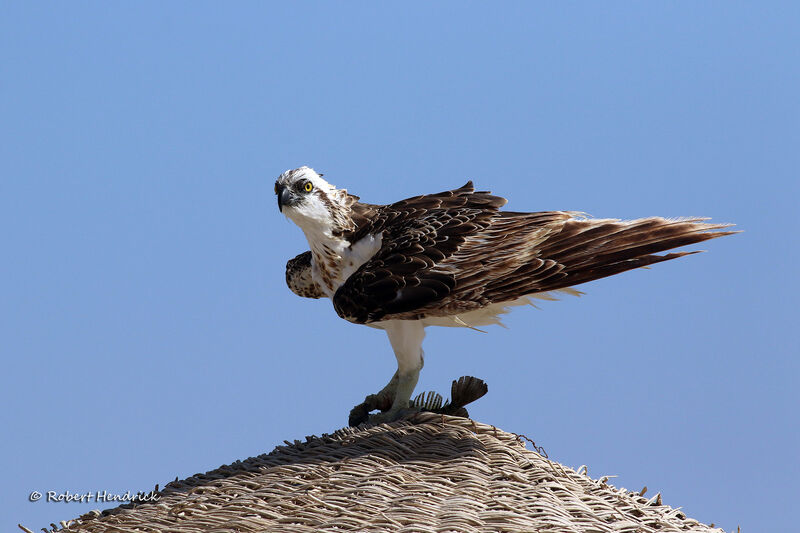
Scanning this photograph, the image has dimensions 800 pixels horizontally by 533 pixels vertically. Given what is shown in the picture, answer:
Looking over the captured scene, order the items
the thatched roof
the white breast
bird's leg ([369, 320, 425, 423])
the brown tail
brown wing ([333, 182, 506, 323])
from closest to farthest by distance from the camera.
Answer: the thatched roof → the brown tail → brown wing ([333, 182, 506, 323]) → bird's leg ([369, 320, 425, 423]) → the white breast

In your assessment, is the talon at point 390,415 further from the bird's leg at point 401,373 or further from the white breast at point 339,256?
the white breast at point 339,256

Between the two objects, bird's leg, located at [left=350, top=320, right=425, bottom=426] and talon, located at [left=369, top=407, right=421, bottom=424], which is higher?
bird's leg, located at [left=350, top=320, right=425, bottom=426]

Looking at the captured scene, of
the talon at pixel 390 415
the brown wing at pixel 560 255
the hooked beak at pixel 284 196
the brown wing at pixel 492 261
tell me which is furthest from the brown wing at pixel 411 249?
the talon at pixel 390 415

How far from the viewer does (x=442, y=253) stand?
596 cm

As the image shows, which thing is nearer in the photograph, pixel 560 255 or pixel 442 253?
pixel 560 255

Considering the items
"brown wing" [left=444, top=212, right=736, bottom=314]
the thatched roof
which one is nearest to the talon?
the thatched roof

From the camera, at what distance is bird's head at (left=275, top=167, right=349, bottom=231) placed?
645cm

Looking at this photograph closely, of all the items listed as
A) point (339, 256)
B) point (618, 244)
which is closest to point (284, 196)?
point (339, 256)

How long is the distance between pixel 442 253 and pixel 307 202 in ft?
3.86

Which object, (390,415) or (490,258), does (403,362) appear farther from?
(490,258)

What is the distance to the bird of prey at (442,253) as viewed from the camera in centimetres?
571

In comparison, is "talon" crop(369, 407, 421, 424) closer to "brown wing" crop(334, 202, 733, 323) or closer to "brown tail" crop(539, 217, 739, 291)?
"brown wing" crop(334, 202, 733, 323)

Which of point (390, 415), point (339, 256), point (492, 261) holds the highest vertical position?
point (339, 256)

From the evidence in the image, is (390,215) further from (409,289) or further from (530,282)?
(530,282)
